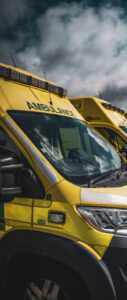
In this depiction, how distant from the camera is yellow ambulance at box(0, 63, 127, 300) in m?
1.91

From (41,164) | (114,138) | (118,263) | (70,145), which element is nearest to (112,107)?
(114,138)

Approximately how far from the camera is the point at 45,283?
209cm

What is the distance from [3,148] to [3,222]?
28.1 inches

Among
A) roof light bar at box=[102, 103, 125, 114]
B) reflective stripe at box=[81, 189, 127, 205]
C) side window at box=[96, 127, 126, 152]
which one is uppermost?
roof light bar at box=[102, 103, 125, 114]

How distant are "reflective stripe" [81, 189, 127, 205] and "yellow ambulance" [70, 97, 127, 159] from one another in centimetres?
443

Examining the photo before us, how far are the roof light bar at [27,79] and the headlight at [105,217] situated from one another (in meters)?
1.74

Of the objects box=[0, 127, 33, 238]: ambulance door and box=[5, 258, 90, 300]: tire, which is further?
box=[0, 127, 33, 238]: ambulance door

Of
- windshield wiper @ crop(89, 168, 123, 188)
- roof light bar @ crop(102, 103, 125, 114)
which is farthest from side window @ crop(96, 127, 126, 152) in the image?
windshield wiper @ crop(89, 168, 123, 188)

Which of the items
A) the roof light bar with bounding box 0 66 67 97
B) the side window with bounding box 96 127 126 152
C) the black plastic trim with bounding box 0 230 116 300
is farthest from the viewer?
the side window with bounding box 96 127 126 152

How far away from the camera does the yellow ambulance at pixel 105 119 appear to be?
657 centimetres

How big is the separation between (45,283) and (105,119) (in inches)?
209

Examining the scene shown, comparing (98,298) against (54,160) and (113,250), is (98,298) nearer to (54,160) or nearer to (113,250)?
(113,250)

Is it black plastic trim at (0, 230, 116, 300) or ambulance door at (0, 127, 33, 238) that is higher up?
ambulance door at (0, 127, 33, 238)

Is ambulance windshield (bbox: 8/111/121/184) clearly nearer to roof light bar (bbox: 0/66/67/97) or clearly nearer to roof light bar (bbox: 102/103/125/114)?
roof light bar (bbox: 0/66/67/97)
